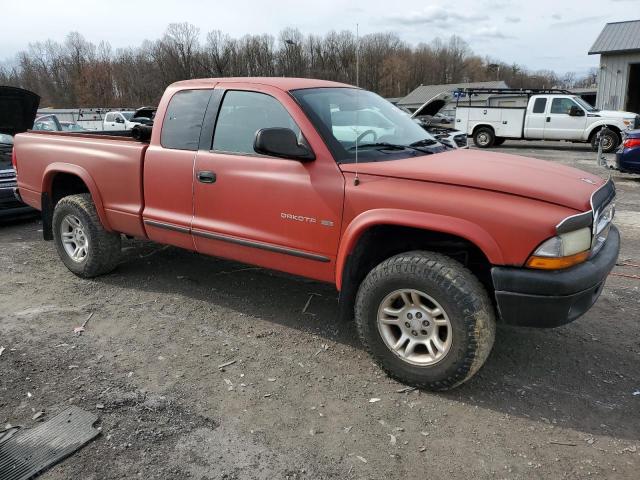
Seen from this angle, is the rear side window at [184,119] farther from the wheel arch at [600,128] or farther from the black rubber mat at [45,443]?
the wheel arch at [600,128]

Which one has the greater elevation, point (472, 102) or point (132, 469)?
point (472, 102)

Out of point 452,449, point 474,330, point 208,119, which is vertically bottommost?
point 452,449

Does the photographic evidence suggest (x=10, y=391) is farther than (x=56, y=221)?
No

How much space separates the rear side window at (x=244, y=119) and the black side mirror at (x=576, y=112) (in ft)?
56.7

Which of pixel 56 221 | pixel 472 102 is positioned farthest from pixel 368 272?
pixel 472 102

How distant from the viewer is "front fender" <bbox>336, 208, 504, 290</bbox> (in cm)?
276

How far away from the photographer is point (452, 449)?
2635 millimetres

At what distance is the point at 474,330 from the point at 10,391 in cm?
289

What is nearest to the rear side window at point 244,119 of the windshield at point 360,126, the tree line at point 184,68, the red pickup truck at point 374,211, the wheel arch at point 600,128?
the red pickup truck at point 374,211

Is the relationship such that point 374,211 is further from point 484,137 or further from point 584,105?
point 484,137

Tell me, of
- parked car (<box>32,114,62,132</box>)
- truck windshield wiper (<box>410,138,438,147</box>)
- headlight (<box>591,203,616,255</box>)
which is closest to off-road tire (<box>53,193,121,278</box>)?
truck windshield wiper (<box>410,138,438,147</box>)

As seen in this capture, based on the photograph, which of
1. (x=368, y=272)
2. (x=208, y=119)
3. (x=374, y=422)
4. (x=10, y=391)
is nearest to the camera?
(x=374, y=422)

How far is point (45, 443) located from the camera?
267 centimetres

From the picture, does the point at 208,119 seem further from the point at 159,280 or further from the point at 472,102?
the point at 472,102
